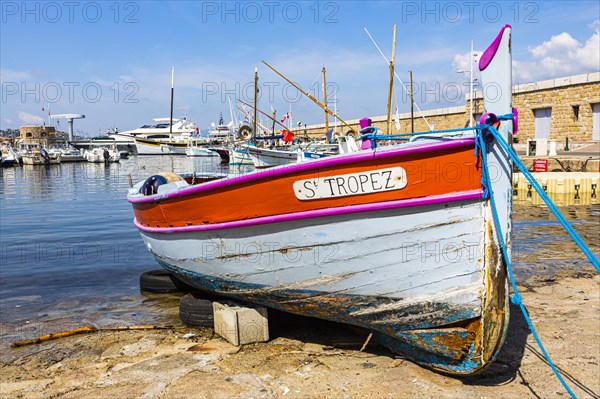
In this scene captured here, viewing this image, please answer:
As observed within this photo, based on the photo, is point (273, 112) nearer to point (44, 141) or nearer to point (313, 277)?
point (313, 277)

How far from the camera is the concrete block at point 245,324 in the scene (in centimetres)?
561

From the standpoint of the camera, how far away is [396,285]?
4.60m

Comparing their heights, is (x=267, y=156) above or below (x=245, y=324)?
above

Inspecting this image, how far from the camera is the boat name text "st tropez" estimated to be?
428 cm

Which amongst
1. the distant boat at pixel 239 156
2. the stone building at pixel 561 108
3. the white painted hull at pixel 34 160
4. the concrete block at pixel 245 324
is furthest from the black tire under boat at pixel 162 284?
the white painted hull at pixel 34 160

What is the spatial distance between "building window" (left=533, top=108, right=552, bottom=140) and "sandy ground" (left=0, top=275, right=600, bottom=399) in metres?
29.2

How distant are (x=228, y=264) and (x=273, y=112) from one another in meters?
52.9

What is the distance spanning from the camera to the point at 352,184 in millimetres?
4414

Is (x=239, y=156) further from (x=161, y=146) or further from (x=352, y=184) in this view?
(x=161, y=146)

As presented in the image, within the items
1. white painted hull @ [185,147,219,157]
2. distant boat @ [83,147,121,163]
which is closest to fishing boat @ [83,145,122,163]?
distant boat @ [83,147,121,163]

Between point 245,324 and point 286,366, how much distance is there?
812mm

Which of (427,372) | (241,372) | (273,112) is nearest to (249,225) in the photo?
(241,372)

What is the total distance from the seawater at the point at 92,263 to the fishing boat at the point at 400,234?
261 cm

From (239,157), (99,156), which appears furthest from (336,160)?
(99,156)
